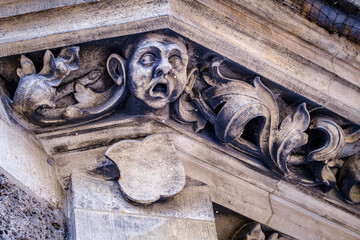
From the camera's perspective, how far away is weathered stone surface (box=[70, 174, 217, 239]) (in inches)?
92.9

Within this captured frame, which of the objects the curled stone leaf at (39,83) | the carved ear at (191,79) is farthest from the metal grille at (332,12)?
the curled stone leaf at (39,83)

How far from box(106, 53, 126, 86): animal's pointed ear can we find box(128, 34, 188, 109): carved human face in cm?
3

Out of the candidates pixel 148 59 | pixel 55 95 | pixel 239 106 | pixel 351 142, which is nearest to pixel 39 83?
pixel 55 95

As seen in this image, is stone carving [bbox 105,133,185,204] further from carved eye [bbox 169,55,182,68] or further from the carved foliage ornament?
carved eye [bbox 169,55,182,68]

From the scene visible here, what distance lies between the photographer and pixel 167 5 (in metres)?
2.52

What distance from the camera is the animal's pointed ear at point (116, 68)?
2.52m

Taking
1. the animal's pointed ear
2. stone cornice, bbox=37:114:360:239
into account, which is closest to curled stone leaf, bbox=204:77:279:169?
stone cornice, bbox=37:114:360:239

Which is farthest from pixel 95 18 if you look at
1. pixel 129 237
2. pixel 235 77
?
pixel 129 237

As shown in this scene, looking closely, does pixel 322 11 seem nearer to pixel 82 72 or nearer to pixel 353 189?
pixel 353 189

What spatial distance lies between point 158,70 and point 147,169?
0.34 m

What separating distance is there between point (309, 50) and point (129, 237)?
102 centimetres

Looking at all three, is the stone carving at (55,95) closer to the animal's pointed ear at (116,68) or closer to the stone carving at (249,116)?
the animal's pointed ear at (116,68)

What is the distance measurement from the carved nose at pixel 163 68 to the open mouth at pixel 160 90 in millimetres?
57

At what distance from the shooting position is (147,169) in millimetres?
2504
